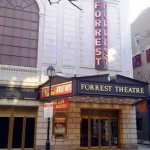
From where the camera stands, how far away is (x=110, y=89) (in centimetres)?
1606

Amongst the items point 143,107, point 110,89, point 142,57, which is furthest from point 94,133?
point 142,57

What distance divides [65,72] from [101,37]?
14.1 feet

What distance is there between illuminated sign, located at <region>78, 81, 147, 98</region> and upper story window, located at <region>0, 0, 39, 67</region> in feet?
18.3

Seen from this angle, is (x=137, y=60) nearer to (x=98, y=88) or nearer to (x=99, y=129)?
(x=99, y=129)

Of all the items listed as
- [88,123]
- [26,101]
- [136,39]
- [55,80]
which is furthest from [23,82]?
[136,39]

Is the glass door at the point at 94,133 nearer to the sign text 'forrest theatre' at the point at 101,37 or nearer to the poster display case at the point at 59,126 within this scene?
the poster display case at the point at 59,126

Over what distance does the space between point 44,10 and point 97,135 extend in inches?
415

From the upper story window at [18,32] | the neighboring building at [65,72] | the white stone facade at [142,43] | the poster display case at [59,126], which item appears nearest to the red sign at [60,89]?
the neighboring building at [65,72]

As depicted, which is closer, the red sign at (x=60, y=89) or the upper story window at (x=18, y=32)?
the red sign at (x=60, y=89)

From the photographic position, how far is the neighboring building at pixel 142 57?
1216 inches

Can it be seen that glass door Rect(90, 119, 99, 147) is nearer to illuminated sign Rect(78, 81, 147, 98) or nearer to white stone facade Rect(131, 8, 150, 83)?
illuminated sign Rect(78, 81, 147, 98)

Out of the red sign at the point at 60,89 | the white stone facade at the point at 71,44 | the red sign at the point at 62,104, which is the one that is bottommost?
the red sign at the point at 62,104

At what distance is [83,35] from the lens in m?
21.0

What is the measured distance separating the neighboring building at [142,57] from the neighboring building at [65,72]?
9.78m
